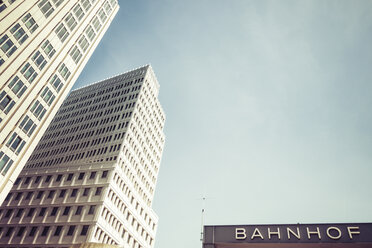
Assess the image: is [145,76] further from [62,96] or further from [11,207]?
[11,207]

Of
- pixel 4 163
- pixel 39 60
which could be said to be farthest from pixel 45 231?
pixel 39 60

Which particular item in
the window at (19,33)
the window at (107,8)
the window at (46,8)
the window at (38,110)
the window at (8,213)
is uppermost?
the window at (107,8)

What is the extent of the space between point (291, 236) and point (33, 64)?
47.0 metres

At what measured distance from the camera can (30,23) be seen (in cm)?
4316

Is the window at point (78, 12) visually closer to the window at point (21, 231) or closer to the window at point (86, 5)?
the window at point (86, 5)

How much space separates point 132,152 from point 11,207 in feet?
96.1

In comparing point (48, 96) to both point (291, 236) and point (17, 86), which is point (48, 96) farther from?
point (291, 236)

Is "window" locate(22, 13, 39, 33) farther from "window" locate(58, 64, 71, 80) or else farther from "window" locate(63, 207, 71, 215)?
"window" locate(63, 207, 71, 215)

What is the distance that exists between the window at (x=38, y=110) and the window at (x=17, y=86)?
340 centimetres

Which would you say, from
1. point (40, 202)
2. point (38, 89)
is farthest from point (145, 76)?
point (40, 202)

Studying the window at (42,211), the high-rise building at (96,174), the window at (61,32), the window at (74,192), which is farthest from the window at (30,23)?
the window at (42,211)

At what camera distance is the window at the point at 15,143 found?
127 ft

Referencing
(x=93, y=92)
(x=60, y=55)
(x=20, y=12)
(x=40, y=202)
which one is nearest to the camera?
(x=20, y=12)

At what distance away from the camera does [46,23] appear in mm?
45875
